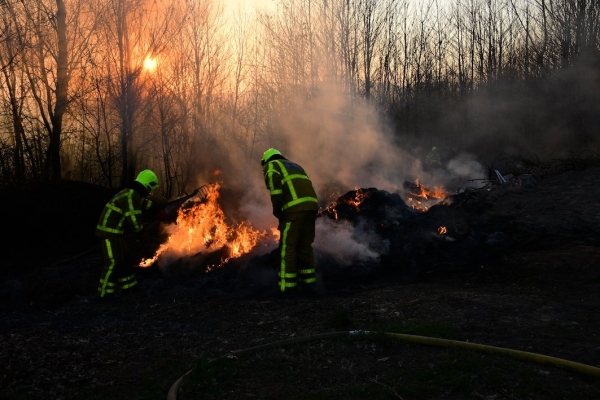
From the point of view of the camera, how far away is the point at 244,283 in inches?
298

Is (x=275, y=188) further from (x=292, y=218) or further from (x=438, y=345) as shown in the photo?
(x=438, y=345)

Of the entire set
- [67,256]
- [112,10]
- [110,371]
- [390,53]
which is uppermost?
[390,53]

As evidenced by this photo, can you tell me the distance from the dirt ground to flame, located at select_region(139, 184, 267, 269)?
0.64 metres

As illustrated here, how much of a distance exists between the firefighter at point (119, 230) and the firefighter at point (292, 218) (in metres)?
2.15

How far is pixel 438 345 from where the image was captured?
434 cm

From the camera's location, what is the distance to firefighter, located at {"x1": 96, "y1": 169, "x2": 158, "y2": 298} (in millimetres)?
7355

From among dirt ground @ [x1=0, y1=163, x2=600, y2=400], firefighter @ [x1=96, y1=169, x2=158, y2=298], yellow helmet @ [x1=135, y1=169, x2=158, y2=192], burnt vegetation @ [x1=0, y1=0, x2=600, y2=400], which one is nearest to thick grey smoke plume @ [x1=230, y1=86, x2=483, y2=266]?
burnt vegetation @ [x1=0, y1=0, x2=600, y2=400]

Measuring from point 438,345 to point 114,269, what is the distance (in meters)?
5.11

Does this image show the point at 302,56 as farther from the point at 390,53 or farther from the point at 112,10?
the point at 112,10

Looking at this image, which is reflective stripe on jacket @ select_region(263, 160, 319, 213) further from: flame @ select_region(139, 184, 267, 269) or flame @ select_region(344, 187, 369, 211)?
flame @ select_region(344, 187, 369, 211)

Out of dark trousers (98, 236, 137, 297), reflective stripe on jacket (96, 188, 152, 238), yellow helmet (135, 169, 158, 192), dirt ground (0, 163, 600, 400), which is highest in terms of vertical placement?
yellow helmet (135, 169, 158, 192)

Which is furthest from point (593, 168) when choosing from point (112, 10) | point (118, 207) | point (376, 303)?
point (112, 10)

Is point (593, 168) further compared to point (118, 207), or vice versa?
point (593, 168)

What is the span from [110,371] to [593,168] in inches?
541
